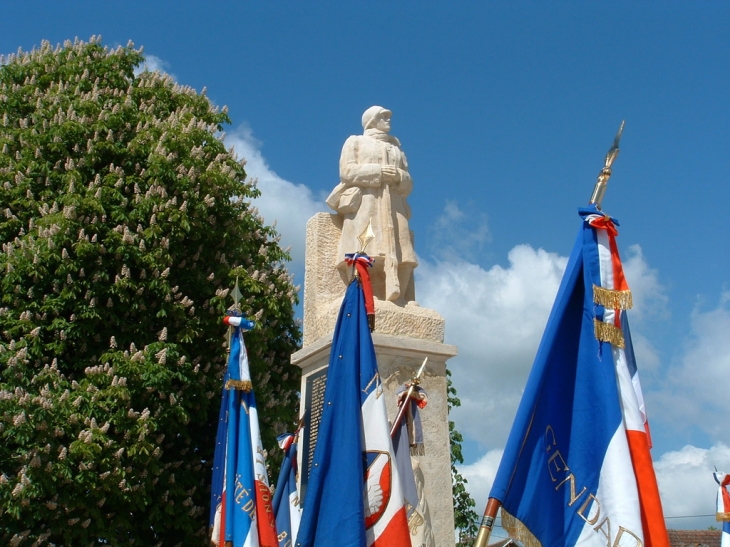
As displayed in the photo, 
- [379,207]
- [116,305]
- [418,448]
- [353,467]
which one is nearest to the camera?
[353,467]

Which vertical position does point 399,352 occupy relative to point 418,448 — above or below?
above

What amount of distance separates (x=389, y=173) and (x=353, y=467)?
4.41 meters

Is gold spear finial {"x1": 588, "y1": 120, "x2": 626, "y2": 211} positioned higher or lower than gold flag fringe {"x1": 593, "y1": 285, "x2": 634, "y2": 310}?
higher

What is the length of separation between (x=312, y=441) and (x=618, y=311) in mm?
4248

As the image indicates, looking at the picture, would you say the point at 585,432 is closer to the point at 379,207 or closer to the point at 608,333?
the point at 608,333

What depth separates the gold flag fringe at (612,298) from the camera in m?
4.45

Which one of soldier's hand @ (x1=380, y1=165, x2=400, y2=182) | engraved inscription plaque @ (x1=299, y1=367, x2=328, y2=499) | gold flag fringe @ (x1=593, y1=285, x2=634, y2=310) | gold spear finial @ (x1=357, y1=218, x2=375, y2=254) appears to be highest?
soldier's hand @ (x1=380, y1=165, x2=400, y2=182)

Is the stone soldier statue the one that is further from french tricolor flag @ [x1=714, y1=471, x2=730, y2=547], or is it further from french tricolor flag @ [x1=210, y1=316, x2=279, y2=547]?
french tricolor flag @ [x1=714, y1=471, x2=730, y2=547]

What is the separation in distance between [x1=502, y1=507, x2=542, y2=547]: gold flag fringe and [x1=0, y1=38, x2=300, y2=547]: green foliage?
6704mm

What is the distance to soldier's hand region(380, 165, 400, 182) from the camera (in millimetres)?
9055

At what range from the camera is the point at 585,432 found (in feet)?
14.1

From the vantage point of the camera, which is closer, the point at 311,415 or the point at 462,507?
the point at 311,415

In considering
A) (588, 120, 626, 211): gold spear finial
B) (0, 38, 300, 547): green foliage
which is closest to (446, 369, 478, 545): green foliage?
(0, 38, 300, 547): green foliage

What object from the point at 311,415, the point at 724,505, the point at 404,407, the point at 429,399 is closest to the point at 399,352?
the point at 429,399
